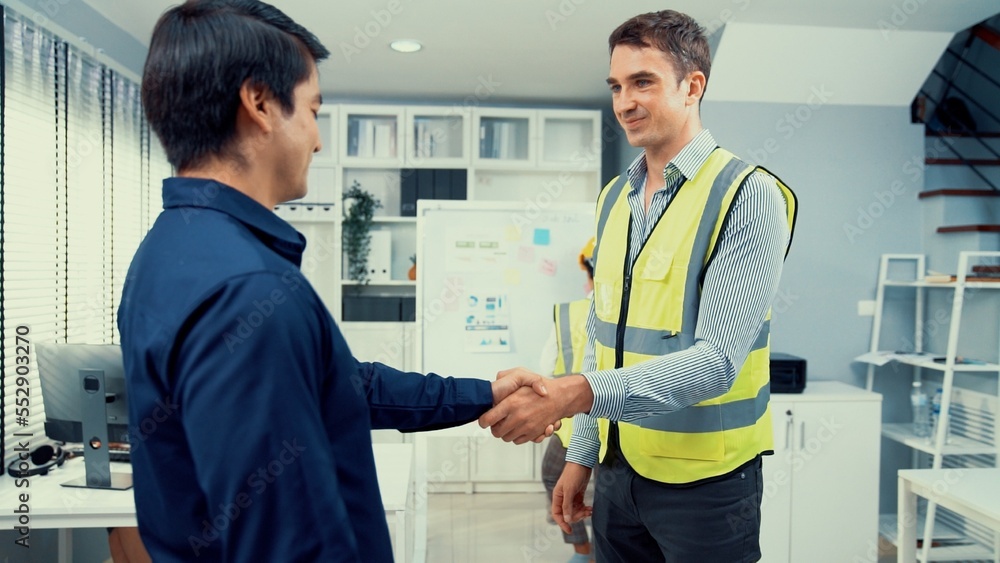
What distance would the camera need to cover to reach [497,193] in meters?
5.11

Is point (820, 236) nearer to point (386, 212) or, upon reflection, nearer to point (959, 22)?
point (959, 22)

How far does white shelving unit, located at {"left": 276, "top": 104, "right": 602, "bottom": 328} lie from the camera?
15.5ft

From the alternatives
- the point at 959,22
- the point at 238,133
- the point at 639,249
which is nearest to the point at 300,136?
the point at 238,133

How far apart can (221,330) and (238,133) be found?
28 cm

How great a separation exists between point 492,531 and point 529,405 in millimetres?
2791

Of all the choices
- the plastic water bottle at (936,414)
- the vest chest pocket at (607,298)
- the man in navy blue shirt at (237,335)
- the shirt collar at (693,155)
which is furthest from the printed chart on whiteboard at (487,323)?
the man in navy blue shirt at (237,335)

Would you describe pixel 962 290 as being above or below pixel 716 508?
above

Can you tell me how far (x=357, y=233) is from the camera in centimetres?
468

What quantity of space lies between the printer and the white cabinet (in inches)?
2.7

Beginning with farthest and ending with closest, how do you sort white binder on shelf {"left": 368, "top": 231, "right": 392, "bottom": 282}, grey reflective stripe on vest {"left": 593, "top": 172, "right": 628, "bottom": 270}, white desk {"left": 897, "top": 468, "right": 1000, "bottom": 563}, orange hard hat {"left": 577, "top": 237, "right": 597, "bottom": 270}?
white binder on shelf {"left": 368, "top": 231, "right": 392, "bottom": 282} → orange hard hat {"left": 577, "top": 237, "right": 597, "bottom": 270} → white desk {"left": 897, "top": 468, "right": 1000, "bottom": 563} → grey reflective stripe on vest {"left": 593, "top": 172, "right": 628, "bottom": 270}

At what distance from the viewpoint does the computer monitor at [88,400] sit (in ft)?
7.44

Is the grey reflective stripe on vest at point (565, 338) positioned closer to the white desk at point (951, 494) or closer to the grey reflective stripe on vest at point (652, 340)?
the white desk at point (951, 494)

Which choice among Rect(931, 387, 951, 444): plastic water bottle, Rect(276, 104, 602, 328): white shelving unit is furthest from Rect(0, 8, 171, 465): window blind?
Rect(931, 387, 951, 444): plastic water bottle

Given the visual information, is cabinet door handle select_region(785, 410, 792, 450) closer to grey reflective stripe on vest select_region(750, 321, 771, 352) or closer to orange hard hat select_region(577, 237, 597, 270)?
orange hard hat select_region(577, 237, 597, 270)
